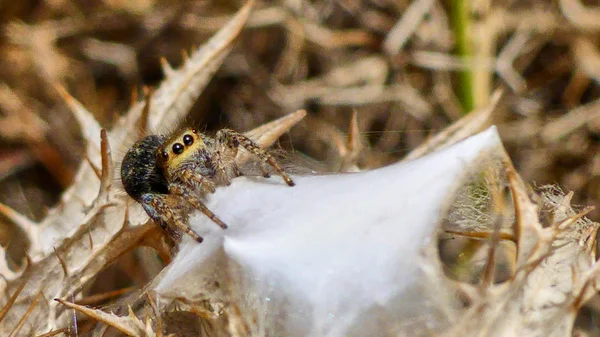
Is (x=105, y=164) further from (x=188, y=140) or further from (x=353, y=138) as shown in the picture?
(x=353, y=138)

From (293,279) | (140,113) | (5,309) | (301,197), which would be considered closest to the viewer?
(293,279)

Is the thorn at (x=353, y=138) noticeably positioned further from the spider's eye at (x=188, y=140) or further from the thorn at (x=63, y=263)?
the thorn at (x=63, y=263)

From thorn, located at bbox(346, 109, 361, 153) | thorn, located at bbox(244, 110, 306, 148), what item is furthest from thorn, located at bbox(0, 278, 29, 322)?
thorn, located at bbox(346, 109, 361, 153)

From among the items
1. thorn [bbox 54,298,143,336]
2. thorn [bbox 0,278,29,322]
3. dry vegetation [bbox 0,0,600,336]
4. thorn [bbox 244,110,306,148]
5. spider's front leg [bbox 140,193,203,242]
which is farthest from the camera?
dry vegetation [bbox 0,0,600,336]

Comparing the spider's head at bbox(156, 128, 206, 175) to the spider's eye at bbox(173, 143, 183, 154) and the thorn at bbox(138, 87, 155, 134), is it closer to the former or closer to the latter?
the spider's eye at bbox(173, 143, 183, 154)

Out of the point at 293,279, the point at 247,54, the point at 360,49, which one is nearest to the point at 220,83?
the point at 247,54

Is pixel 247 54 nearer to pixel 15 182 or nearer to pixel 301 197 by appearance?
pixel 15 182

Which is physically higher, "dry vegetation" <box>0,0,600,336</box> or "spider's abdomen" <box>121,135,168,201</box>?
"spider's abdomen" <box>121,135,168,201</box>
